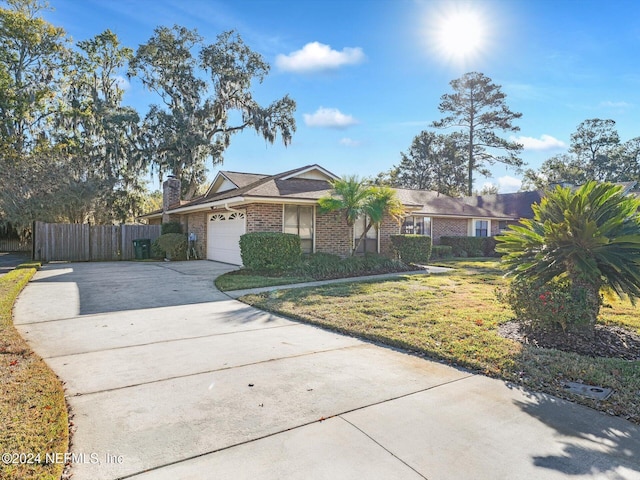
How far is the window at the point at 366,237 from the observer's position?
590 inches

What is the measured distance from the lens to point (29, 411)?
3031mm

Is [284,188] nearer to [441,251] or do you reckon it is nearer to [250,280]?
[250,280]

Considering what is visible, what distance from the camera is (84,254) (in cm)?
1825

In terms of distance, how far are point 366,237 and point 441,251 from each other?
606 cm

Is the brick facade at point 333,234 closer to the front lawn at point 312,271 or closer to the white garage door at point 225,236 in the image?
the front lawn at point 312,271

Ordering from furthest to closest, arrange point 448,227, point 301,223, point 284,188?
point 448,227
point 284,188
point 301,223

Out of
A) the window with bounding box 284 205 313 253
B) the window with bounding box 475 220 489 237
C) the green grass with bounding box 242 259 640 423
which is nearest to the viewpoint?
the green grass with bounding box 242 259 640 423

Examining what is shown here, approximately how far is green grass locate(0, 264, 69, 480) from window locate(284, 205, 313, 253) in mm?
9205

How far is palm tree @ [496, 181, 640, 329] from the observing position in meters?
4.90

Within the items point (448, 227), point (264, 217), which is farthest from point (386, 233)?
point (448, 227)

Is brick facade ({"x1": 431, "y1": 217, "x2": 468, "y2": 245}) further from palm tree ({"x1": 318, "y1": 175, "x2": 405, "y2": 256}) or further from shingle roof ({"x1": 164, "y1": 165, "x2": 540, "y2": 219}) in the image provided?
palm tree ({"x1": 318, "y1": 175, "x2": 405, "y2": 256})

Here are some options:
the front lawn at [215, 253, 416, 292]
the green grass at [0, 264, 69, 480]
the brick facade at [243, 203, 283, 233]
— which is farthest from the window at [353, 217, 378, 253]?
the green grass at [0, 264, 69, 480]

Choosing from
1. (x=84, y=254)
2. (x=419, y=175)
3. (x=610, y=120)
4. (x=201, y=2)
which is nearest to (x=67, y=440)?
(x=201, y=2)

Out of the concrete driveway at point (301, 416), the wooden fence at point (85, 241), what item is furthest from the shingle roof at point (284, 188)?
the concrete driveway at point (301, 416)
